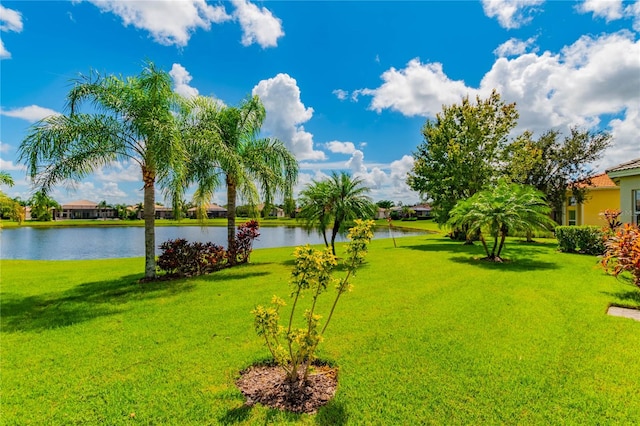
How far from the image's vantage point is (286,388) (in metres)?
3.44

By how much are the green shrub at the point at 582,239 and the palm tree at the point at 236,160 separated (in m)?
12.0

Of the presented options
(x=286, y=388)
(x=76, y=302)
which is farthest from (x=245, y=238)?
(x=286, y=388)

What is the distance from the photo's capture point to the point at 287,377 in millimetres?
3506

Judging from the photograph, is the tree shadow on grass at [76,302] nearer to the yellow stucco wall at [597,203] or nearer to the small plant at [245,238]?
the small plant at [245,238]

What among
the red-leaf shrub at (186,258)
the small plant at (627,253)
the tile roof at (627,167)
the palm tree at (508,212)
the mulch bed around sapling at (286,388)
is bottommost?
the mulch bed around sapling at (286,388)

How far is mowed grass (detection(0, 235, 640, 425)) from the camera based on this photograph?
3057mm

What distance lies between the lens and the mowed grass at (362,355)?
3057 millimetres

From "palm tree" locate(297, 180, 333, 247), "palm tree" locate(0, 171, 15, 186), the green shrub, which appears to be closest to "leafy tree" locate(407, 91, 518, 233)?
the green shrub

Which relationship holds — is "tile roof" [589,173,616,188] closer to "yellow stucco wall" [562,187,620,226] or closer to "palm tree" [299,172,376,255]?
"yellow stucco wall" [562,187,620,226]

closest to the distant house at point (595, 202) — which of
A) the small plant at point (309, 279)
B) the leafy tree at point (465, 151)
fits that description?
the leafy tree at point (465, 151)

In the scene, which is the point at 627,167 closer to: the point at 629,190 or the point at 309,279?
the point at 629,190

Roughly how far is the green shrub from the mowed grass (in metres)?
6.05

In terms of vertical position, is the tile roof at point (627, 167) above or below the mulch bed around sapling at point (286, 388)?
above

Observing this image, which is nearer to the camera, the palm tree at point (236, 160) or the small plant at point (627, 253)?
the small plant at point (627, 253)
